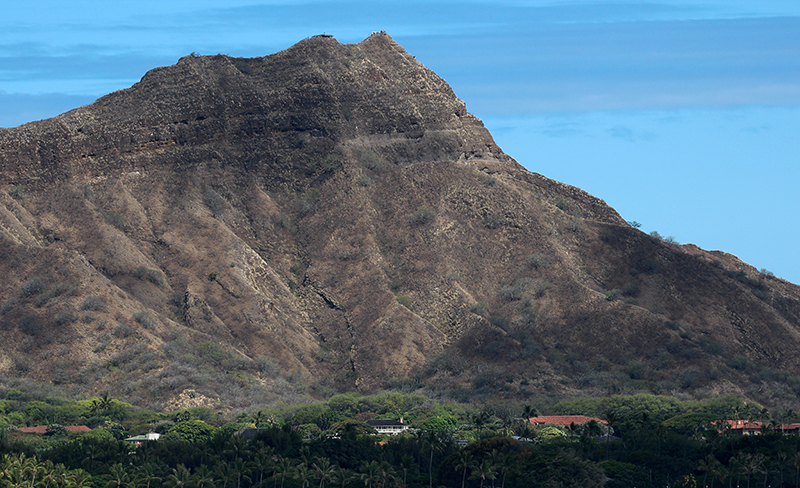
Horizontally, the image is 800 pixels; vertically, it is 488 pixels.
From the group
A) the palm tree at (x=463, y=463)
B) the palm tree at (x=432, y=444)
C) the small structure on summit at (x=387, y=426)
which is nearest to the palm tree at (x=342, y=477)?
the palm tree at (x=432, y=444)

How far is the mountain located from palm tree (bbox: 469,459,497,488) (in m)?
42.6

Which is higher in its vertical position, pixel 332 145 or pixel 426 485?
pixel 332 145

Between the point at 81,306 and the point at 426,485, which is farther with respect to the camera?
the point at 81,306

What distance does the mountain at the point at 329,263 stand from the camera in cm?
14050

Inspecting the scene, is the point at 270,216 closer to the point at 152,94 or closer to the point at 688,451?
the point at 152,94

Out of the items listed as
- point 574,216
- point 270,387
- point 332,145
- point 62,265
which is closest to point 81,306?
point 62,265

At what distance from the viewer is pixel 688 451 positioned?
110 m

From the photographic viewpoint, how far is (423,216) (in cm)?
16475

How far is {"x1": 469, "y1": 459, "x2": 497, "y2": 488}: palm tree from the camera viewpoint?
9519 cm

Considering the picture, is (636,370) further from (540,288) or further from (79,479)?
(79,479)

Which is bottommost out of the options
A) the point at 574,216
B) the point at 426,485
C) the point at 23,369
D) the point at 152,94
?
the point at 426,485

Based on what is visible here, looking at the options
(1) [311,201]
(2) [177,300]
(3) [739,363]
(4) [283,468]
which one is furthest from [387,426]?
(1) [311,201]

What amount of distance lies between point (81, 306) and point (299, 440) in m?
39.9

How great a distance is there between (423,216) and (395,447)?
59.0 meters
